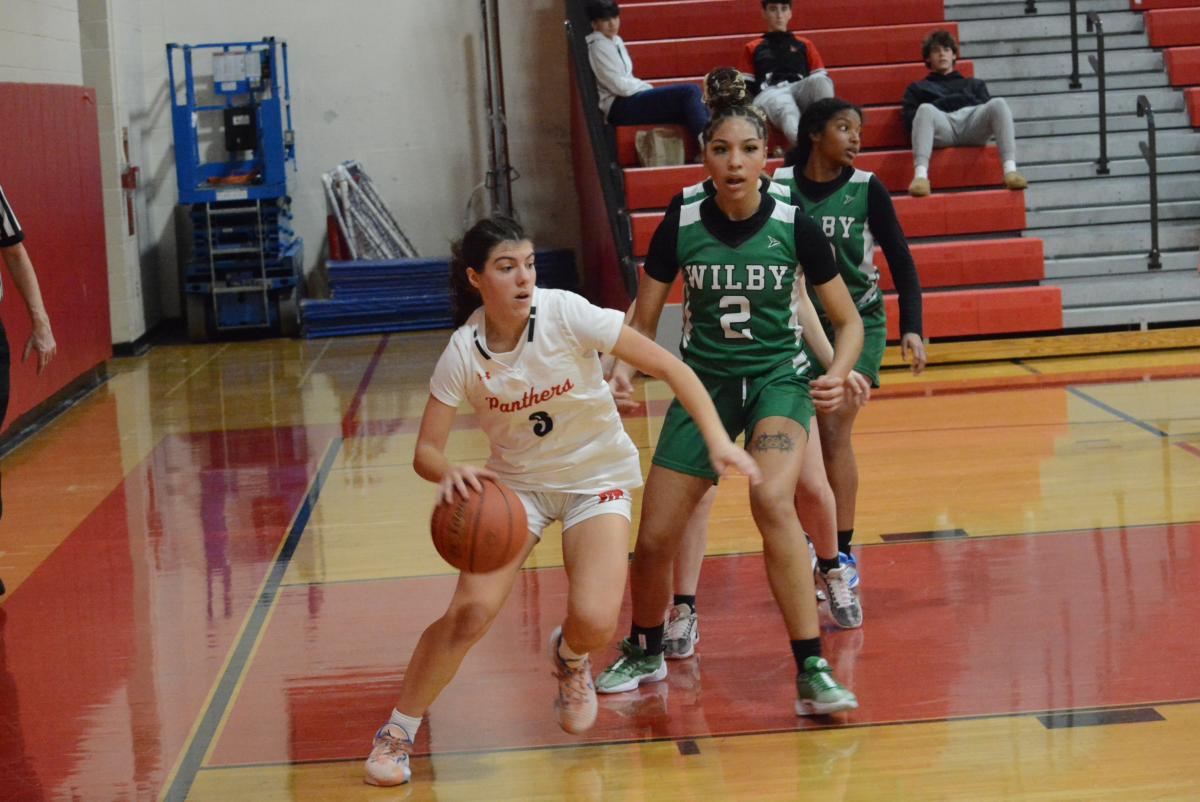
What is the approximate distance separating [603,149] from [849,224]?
6429 mm

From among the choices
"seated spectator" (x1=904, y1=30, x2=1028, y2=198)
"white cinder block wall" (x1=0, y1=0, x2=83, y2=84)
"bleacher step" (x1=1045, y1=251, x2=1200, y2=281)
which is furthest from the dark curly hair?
"white cinder block wall" (x1=0, y1=0, x2=83, y2=84)

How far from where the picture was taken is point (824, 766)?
3725 millimetres

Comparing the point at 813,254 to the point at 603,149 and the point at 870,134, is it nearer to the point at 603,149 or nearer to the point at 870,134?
the point at 603,149

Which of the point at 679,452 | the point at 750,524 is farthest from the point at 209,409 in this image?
the point at 679,452

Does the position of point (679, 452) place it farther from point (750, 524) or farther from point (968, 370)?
point (968, 370)

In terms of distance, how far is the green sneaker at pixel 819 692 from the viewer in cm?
396

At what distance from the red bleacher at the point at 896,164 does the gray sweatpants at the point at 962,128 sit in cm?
10

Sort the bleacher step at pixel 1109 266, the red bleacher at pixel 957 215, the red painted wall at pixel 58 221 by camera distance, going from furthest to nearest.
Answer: the red bleacher at pixel 957 215, the bleacher step at pixel 1109 266, the red painted wall at pixel 58 221

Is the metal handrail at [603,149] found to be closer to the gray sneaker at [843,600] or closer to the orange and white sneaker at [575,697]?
the gray sneaker at [843,600]

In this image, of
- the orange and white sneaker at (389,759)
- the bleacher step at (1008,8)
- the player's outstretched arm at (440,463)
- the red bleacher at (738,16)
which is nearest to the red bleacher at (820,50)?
the red bleacher at (738,16)

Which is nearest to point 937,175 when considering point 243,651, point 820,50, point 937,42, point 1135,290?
point 937,42

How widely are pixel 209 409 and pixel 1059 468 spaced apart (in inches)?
202

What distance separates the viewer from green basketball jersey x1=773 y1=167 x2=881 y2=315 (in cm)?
491

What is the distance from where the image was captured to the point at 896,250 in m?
4.95
